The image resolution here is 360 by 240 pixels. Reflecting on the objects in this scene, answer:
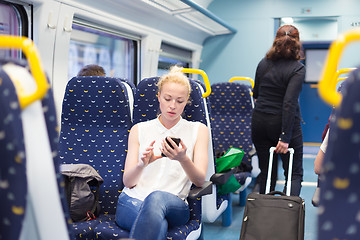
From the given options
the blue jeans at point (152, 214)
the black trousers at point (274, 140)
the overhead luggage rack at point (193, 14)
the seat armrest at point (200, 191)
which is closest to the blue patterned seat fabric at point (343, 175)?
the blue jeans at point (152, 214)

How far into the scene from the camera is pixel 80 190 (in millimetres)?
2473

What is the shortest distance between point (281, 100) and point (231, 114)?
1.23 meters

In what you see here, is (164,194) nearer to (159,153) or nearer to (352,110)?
(159,153)

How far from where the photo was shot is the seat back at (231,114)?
433 centimetres

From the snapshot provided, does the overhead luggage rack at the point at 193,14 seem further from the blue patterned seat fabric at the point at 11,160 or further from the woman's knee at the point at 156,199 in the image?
the blue patterned seat fabric at the point at 11,160

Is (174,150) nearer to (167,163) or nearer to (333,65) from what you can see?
(167,163)

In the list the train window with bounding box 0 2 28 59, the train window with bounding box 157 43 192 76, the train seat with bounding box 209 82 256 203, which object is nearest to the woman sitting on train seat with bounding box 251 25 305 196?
the train seat with bounding box 209 82 256 203

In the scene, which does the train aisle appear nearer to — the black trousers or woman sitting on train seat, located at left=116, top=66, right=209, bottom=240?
the black trousers

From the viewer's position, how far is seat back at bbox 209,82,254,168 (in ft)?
14.2

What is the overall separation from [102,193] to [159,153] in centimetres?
54

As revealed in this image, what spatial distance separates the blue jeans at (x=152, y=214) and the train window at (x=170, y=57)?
13.6ft

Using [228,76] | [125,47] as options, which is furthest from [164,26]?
[228,76]

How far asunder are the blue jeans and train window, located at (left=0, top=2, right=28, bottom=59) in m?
1.95

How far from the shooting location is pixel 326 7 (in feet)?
28.0
